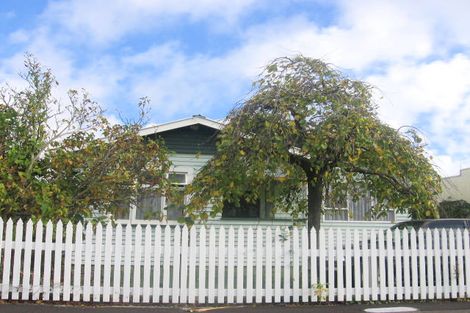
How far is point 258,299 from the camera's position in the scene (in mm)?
7754

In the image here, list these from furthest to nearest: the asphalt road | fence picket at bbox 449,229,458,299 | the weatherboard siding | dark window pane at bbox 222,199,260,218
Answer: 1. dark window pane at bbox 222,199,260,218
2. the weatherboard siding
3. fence picket at bbox 449,229,458,299
4. the asphalt road

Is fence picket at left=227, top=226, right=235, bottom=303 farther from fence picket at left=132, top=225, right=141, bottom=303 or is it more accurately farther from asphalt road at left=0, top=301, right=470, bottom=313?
fence picket at left=132, top=225, right=141, bottom=303

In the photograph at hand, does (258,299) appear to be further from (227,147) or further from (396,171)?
(396,171)

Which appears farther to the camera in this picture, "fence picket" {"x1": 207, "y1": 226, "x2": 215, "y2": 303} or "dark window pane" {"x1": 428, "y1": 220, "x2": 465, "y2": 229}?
"dark window pane" {"x1": 428, "y1": 220, "x2": 465, "y2": 229}

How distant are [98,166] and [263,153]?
3.14 m

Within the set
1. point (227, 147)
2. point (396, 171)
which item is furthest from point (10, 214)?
point (396, 171)

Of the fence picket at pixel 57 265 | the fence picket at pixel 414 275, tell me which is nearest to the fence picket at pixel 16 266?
the fence picket at pixel 57 265

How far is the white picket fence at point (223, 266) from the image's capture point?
7.53 metres

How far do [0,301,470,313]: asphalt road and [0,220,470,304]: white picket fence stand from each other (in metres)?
0.14

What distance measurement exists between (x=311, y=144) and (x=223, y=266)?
2582mm

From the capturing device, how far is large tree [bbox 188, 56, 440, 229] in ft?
28.5

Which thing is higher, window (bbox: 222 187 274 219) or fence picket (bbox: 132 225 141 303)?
window (bbox: 222 187 274 219)

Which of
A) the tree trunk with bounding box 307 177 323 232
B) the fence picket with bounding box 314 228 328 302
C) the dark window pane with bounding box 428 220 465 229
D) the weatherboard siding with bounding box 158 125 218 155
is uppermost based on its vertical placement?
the weatherboard siding with bounding box 158 125 218 155

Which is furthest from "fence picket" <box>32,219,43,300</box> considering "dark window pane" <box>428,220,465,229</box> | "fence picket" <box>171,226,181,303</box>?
"dark window pane" <box>428,220,465,229</box>
